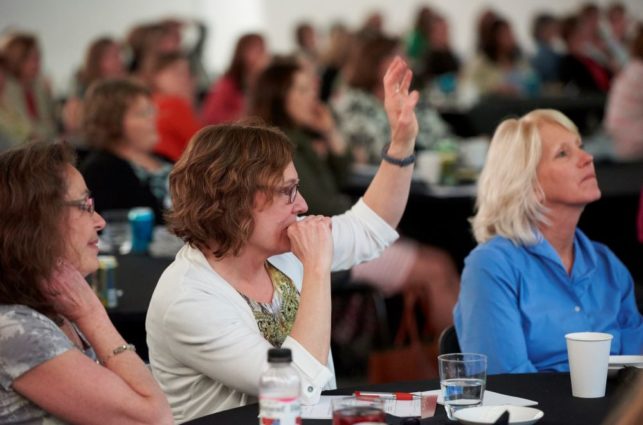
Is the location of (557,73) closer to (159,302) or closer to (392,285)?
(392,285)

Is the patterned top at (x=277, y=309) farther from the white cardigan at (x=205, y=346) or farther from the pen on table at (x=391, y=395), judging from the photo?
the pen on table at (x=391, y=395)

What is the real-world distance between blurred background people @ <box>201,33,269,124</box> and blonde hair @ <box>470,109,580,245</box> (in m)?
5.33

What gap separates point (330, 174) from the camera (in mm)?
5770

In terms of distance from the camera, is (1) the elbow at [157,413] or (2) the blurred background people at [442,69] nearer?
(1) the elbow at [157,413]

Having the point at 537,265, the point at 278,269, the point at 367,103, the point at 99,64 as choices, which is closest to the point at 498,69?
the point at 99,64

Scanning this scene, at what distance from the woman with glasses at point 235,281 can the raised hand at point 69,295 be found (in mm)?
180

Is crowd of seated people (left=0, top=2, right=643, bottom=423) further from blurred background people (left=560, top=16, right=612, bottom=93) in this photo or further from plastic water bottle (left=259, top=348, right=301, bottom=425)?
blurred background people (left=560, top=16, right=612, bottom=93)

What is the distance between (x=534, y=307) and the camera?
2.87 meters

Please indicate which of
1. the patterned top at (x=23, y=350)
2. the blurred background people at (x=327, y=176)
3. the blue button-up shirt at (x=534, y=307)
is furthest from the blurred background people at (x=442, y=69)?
the patterned top at (x=23, y=350)

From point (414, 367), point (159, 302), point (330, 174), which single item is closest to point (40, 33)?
point (330, 174)

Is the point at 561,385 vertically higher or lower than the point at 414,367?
higher

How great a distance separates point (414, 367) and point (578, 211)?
0.92m

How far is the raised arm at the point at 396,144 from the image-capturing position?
283 cm

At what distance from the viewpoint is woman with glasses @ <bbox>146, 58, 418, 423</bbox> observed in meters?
2.28
